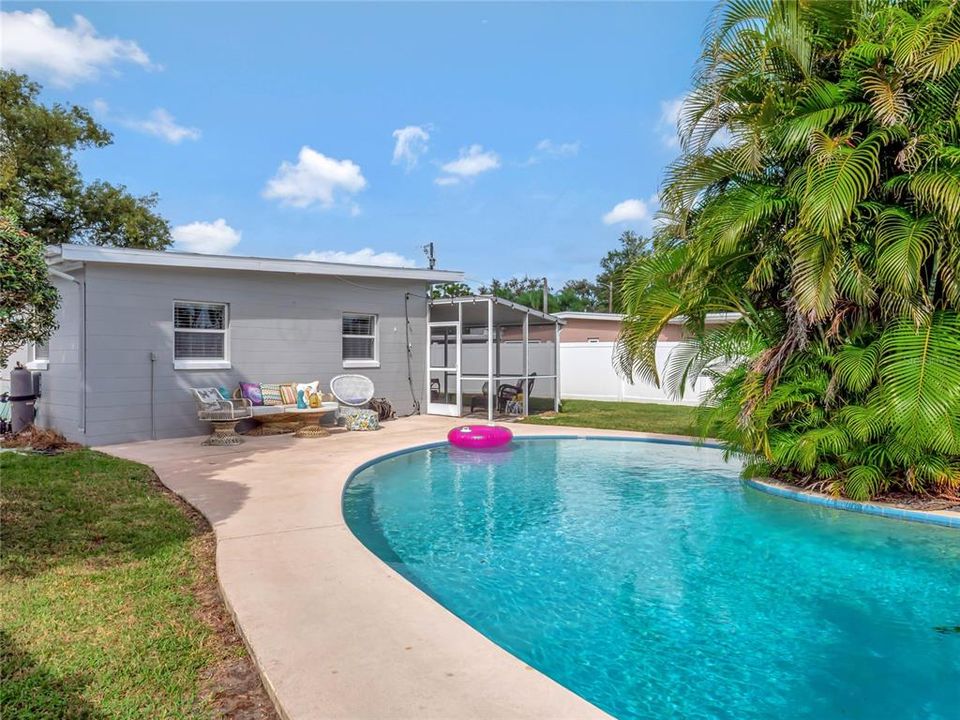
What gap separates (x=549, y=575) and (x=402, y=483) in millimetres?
3556

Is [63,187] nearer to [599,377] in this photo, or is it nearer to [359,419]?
[359,419]

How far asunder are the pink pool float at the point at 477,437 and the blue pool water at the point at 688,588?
2.09 m

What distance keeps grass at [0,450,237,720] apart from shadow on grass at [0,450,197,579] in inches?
0.5

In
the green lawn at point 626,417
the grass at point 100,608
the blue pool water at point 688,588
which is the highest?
the green lawn at point 626,417

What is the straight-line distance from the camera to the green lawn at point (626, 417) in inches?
495

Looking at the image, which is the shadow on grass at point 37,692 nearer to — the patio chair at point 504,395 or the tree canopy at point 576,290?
the patio chair at point 504,395

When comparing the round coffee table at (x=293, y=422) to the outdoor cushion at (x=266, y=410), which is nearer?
the outdoor cushion at (x=266, y=410)

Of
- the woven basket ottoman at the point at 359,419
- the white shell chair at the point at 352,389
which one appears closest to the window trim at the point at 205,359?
the white shell chair at the point at 352,389

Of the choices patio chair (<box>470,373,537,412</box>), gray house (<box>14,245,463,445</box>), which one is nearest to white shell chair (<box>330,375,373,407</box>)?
gray house (<box>14,245,463,445</box>)

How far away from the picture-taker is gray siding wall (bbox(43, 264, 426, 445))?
10.1 metres

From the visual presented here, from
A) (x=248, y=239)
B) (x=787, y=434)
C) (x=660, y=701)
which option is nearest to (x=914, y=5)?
(x=787, y=434)

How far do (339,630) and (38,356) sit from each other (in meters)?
11.4

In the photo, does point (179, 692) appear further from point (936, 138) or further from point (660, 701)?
point (936, 138)

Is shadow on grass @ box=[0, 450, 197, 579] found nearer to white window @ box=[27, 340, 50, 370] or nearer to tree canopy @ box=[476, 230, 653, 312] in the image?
white window @ box=[27, 340, 50, 370]
